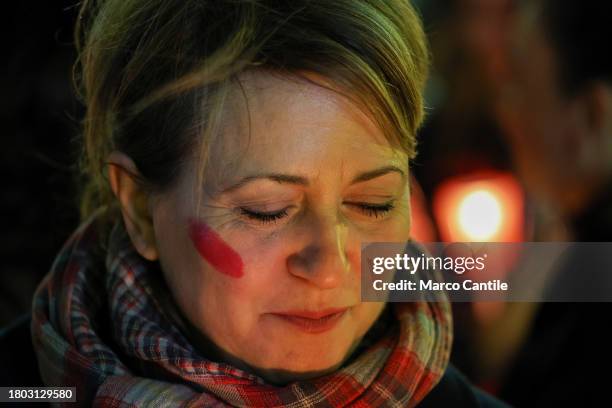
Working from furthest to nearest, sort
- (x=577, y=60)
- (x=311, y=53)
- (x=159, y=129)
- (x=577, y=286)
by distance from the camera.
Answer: (x=577, y=60) < (x=577, y=286) < (x=159, y=129) < (x=311, y=53)

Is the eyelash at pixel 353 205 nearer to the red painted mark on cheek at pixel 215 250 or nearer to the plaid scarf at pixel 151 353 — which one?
the red painted mark on cheek at pixel 215 250

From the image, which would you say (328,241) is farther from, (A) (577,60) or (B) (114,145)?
(A) (577,60)

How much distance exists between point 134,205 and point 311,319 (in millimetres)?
423

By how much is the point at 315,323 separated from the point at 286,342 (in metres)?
0.06

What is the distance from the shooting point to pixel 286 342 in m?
1.50

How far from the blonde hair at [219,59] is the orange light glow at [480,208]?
3.79 ft

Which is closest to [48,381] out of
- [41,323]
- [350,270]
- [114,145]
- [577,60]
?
[41,323]

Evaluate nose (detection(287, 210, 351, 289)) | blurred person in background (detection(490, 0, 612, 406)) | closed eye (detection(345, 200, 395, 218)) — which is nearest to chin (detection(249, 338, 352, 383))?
nose (detection(287, 210, 351, 289))

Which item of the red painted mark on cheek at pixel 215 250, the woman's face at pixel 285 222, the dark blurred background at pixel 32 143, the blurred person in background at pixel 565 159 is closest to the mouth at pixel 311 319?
the woman's face at pixel 285 222

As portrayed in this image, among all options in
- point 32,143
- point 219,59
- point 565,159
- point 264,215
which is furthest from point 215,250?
point 32,143

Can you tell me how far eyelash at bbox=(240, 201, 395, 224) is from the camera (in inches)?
57.6

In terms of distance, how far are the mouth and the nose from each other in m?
0.06

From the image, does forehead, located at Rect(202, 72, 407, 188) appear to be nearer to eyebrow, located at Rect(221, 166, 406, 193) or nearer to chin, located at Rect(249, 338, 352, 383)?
eyebrow, located at Rect(221, 166, 406, 193)

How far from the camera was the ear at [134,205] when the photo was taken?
1651mm
